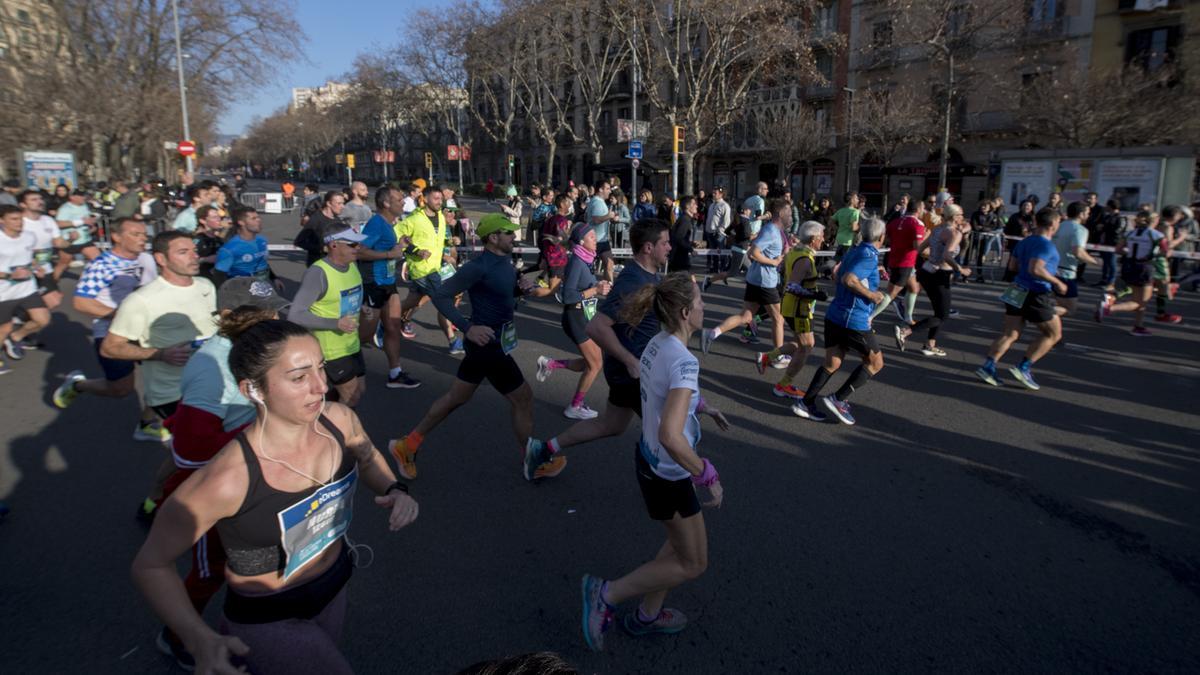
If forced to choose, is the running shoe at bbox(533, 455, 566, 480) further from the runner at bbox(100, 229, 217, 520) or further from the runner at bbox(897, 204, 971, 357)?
the runner at bbox(897, 204, 971, 357)

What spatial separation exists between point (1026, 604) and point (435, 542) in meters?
3.04

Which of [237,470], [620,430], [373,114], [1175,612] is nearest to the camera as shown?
[237,470]

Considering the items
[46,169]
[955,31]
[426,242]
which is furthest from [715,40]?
[46,169]

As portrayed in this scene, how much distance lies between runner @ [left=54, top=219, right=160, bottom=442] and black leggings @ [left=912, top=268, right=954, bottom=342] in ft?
25.6

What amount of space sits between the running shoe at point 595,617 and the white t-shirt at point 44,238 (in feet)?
27.7

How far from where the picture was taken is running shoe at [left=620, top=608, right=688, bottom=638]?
304cm

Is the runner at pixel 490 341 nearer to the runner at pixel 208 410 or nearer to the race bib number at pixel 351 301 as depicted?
the race bib number at pixel 351 301

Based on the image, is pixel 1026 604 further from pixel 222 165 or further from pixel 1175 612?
pixel 222 165

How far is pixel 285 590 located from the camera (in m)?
1.94

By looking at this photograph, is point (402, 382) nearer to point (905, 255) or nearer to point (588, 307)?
point (588, 307)

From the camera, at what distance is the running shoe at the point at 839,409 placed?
575 cm

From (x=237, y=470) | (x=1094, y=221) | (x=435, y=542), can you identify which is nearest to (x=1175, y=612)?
(x=435, y=542)

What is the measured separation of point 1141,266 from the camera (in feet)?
29.6

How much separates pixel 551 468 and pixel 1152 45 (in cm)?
3298
